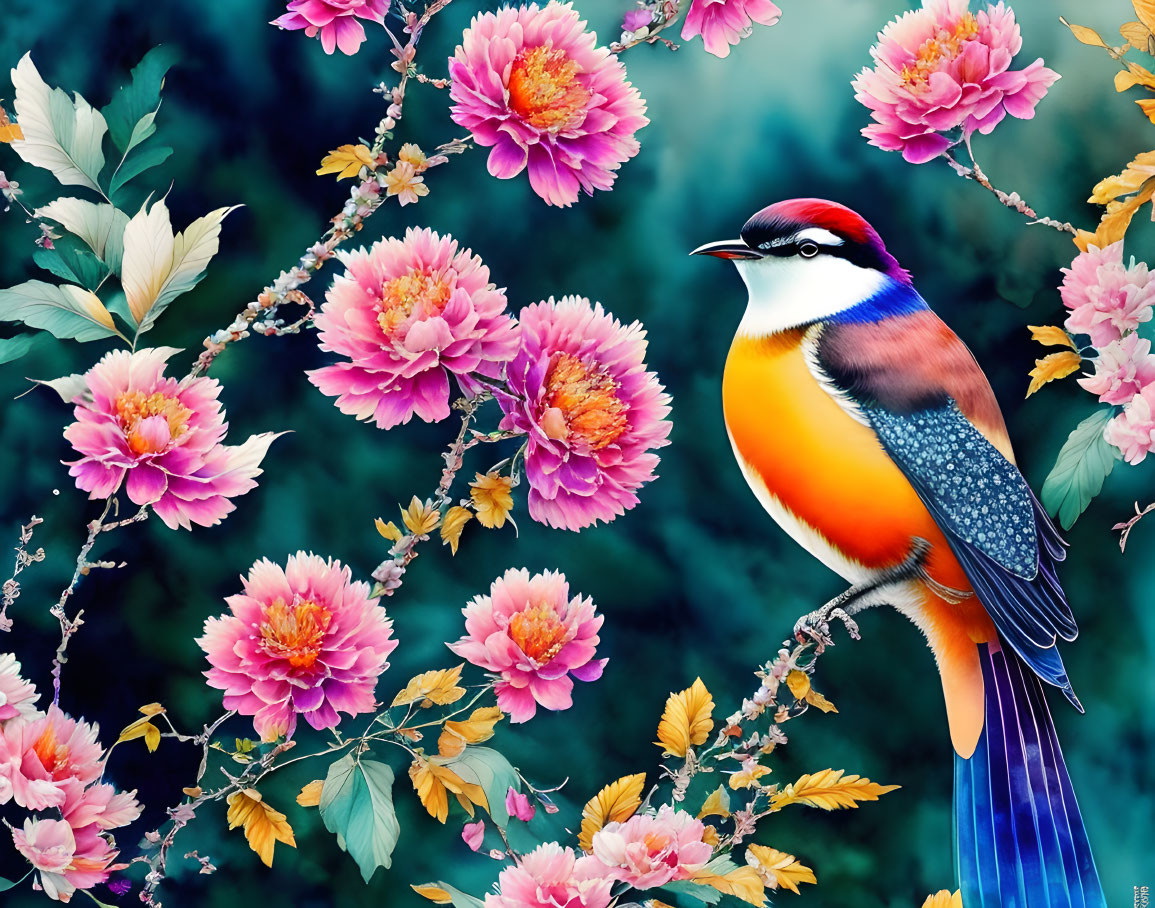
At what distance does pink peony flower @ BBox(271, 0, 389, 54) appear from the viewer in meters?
0.79

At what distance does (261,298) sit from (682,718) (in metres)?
0.53

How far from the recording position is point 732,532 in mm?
815

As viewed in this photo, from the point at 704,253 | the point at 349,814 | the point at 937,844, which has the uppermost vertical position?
the point at 704,253

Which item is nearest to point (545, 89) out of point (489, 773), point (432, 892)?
point (489, 773)

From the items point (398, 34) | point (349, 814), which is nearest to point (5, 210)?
point (398, 34)

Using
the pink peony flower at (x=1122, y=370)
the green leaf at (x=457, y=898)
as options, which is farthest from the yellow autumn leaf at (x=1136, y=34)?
the green leaf at (x=457, y=898)

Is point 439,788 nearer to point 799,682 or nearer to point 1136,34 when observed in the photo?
point 799,682

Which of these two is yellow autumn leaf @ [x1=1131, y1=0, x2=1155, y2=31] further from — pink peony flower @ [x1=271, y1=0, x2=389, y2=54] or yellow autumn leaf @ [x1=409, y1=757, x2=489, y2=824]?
yellow autumn leaf @ [x1=409, y1=757, x2=489, y2=824]

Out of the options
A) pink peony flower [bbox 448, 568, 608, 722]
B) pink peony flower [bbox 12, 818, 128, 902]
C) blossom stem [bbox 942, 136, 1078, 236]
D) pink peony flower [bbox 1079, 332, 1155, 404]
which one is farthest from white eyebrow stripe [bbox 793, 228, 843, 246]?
pink peony flower [bbox 12, 818, 128, 902]

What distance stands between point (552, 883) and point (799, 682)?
0.28 m

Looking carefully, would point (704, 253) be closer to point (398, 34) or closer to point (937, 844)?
point (398, 34)

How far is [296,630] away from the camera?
0.78 meters

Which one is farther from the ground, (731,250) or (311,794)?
(731,250)

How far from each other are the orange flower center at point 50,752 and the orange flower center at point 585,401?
0.51 metres
